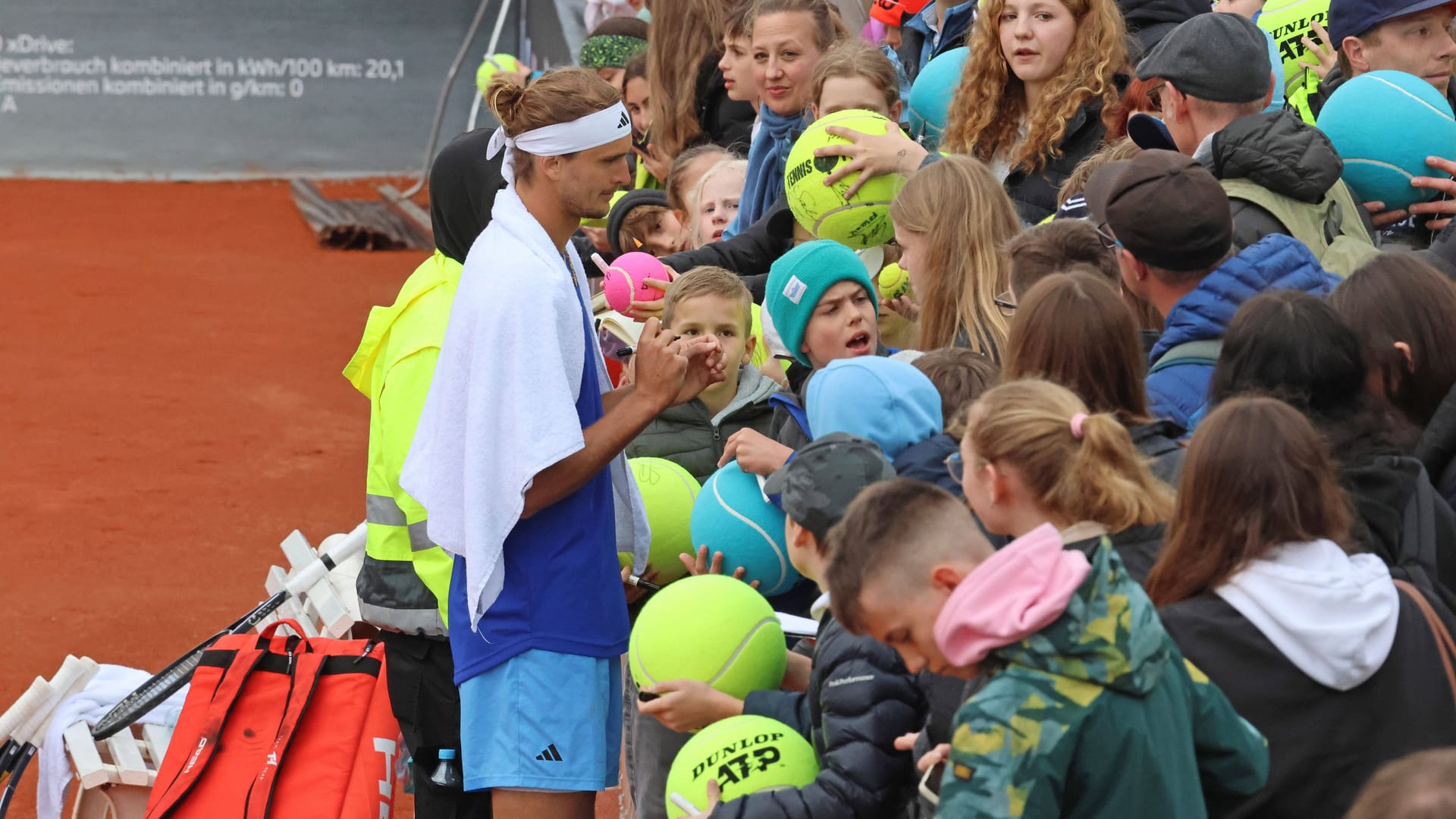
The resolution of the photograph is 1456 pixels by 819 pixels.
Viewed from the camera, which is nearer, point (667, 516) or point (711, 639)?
point (711, 639)

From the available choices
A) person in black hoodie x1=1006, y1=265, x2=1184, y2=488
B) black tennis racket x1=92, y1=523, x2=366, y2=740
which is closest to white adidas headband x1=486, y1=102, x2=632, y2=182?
person in black hoodie x1=1006, y1=265, x2=1184, y2=488

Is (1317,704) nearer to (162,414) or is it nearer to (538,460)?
(538,460)

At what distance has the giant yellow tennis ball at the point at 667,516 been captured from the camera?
4.27 meters

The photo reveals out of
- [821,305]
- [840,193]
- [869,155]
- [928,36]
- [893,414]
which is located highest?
[928,36]

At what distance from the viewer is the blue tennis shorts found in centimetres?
350

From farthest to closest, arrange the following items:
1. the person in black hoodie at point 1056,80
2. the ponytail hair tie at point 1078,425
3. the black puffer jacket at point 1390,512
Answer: the person in black hoodie at point 1056,80, the black puffer jacket at point 1390,512, the ponytail hair tie at point 1078,425

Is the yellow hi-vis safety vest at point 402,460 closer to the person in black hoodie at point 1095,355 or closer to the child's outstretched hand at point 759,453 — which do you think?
the child's outstretched hand at point 759,453

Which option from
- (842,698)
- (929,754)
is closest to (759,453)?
(842,698)

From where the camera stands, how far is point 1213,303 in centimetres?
354

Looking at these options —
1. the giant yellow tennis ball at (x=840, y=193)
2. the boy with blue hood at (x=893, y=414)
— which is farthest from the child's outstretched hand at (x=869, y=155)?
the boy with blue hood at (x=893, y=414)

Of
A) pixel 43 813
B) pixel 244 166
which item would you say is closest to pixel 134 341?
pixel 244 166

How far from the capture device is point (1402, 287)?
3131 millimetres

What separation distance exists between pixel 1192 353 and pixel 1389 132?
135 cm

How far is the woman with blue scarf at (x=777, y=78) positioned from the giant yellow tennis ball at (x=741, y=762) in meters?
3.25
